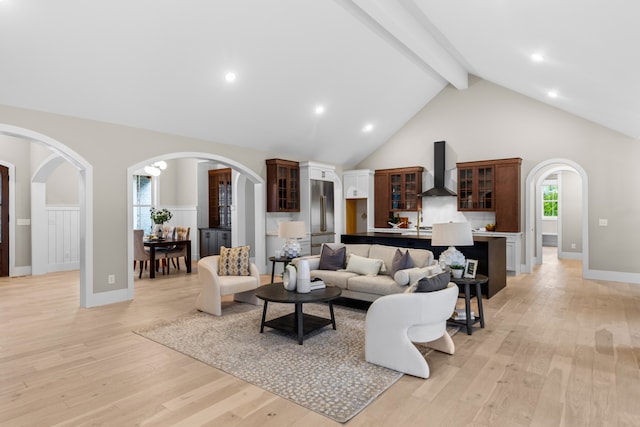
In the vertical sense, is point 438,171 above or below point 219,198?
above

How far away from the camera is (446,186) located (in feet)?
28.3

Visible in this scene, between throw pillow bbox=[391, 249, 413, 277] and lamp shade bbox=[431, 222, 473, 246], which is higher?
lamp shade bbox=[431, 222, 473, 246]

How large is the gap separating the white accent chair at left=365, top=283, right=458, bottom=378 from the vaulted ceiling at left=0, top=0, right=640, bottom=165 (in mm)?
2642

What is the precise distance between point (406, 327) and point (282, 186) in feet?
17.1

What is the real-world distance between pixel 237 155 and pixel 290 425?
18.4ft

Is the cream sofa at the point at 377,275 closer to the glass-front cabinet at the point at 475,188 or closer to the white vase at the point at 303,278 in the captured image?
the white vase at the point at 303,278

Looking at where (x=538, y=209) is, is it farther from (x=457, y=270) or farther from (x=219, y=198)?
(x=219, y=198)

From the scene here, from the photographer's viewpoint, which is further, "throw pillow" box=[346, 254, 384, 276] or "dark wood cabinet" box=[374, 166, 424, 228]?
"dark wood cabinet" box=[374, 166, 424, 228]

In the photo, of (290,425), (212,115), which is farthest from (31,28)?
(290,425)

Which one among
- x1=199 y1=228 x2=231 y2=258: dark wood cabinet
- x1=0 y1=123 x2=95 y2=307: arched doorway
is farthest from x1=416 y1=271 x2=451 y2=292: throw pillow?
x1=199 y1=228 x2=231 y2=258: dark wood cabinet

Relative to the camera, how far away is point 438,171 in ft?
28.2

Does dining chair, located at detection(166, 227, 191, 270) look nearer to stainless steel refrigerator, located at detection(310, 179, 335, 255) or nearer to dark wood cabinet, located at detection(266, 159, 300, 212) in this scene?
dark wood cabinet, located at detection(266, 159, 300, 212)

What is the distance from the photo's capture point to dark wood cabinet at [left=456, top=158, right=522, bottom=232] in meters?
7.61

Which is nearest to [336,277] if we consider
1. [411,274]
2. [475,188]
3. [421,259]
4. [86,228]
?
[411,274]
